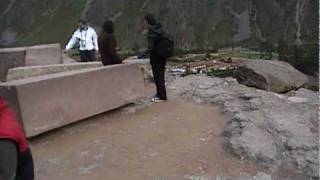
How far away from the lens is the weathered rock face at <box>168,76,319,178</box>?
625 cm

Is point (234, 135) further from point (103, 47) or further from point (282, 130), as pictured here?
point (103, 47)

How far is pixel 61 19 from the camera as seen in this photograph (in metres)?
91.2

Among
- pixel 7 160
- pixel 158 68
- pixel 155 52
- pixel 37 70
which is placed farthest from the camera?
pixel 37 70

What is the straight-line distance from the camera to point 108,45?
8969mm

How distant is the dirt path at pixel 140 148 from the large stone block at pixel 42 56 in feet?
14.3

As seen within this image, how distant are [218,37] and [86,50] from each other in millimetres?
66561

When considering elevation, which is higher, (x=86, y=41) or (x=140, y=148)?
(x=86, y=41)

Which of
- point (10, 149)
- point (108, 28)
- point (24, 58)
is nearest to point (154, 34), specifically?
point (108, 28)

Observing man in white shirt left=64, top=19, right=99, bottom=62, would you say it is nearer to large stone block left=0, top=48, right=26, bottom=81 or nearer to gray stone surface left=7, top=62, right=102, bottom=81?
large stone block left=0, top=48, right=26, bottom=81

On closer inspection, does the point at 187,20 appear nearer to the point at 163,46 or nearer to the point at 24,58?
the point at 24,58

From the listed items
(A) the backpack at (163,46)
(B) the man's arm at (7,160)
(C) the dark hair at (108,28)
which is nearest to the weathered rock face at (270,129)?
(A) the backpack at (163,46)

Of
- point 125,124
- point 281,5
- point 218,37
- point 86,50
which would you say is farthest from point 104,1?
point 125,124

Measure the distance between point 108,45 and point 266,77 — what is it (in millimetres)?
4646

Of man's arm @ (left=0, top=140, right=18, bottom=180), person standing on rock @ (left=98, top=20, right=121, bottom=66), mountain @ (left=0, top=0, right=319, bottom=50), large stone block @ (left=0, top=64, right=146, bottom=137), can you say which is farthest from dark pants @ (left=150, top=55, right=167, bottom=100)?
mountain @ (left=0, top=0, right=319, bottom=50)
